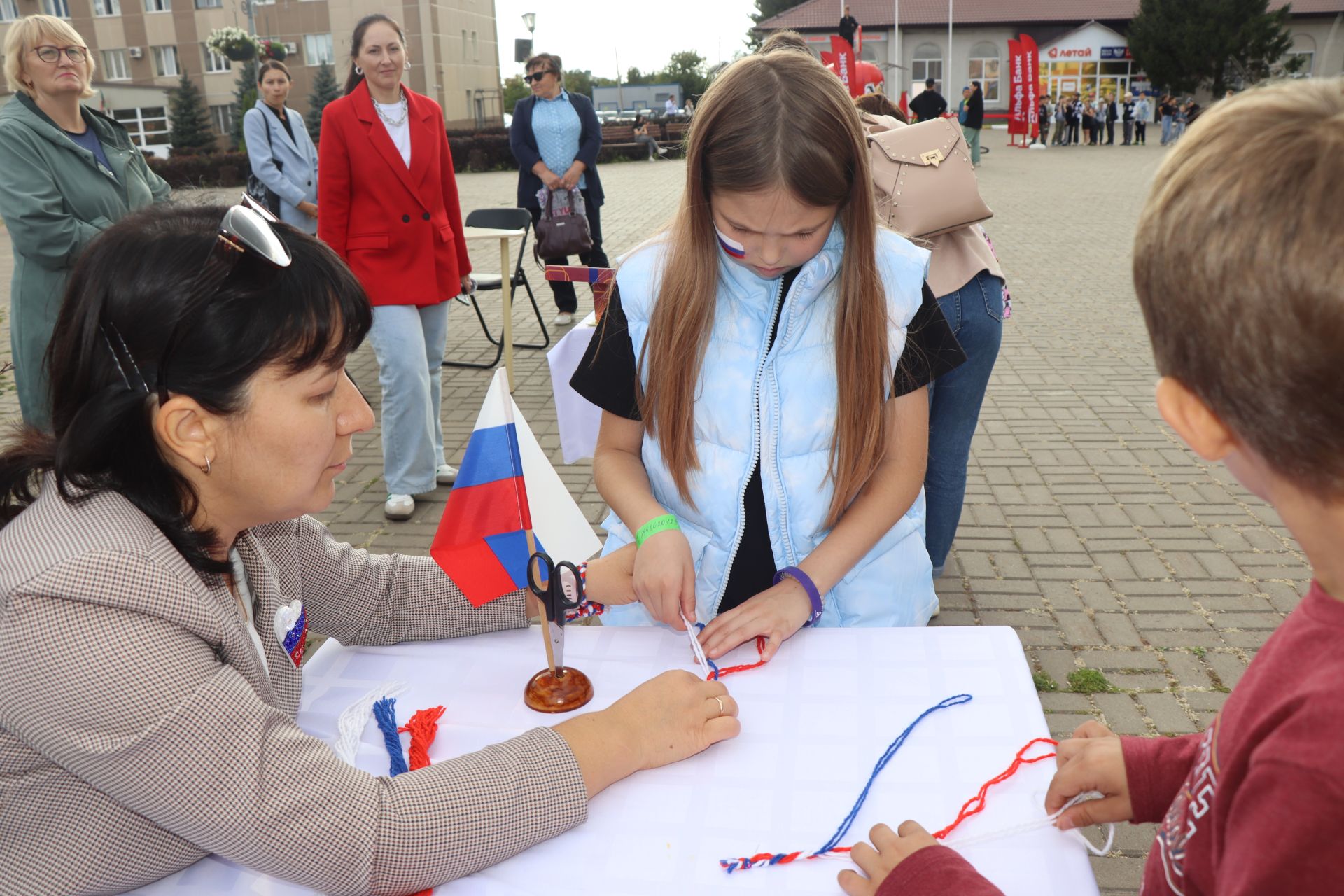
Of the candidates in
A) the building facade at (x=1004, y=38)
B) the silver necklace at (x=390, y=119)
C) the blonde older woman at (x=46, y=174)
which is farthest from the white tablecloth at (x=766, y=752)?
the building facade at (x=1004, y=38)

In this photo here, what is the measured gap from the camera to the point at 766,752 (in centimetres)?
132

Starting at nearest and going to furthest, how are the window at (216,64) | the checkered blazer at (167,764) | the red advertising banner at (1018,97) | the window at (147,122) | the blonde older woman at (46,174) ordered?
the checkered blazer at (167,764)
the blonde older woman at (46,174)
the red advertising banner at (1018,97)
the window at (147,122)
the window at (216,64)

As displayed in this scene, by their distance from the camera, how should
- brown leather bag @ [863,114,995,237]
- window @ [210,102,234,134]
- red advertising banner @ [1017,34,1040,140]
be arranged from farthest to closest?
window @ [210,102,234,134]
red advertising banner @ [1017,34,1040,140]
brown leather bag @ [863,114,995,237]

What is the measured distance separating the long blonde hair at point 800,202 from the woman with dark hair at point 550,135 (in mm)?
5881

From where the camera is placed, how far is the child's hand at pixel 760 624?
5.05 feet

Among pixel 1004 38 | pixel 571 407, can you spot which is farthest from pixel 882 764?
pixel 1004 38

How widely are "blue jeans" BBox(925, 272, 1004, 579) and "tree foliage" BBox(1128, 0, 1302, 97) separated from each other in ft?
121

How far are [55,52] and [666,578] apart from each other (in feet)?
12.4

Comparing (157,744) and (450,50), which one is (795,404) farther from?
(450,50)

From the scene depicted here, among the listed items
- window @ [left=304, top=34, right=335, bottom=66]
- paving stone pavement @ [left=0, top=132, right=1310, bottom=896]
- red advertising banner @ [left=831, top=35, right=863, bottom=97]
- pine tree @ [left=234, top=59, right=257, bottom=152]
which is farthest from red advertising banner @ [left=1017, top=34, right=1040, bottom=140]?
window @ [left=304, top=34, right=335, bottom=66]

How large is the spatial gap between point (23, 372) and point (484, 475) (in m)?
3.45

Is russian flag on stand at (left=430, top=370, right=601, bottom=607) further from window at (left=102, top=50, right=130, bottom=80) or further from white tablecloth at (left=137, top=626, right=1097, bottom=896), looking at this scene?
window at (left=102, top=50, right=130, bottom=80)

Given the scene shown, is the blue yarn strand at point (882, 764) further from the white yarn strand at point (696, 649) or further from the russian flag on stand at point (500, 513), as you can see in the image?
the russian flag on stand at point (500, 513)

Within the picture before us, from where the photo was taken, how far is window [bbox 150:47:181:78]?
45.5 m
